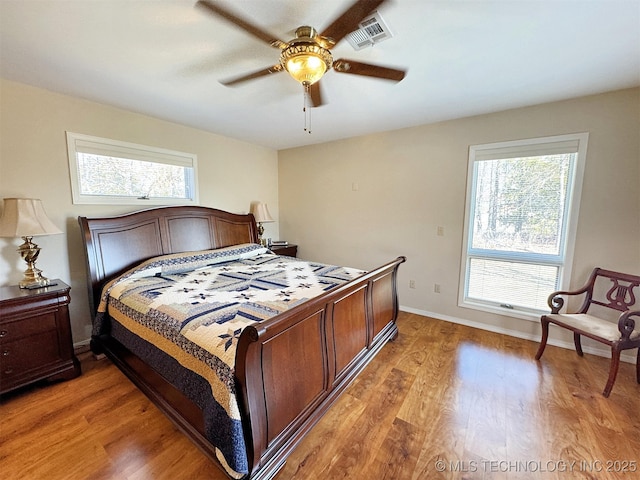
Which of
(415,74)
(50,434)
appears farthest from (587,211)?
(50,434)

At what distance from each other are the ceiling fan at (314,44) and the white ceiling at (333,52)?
153 millimetres

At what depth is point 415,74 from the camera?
2.00 metres

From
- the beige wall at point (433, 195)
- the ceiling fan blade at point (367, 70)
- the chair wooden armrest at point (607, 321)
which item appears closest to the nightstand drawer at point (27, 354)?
the ceiling fan blade at point (367, 70)

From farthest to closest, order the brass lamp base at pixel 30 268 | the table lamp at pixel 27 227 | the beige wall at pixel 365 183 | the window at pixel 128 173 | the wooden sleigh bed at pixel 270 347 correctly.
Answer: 1. the window at pixel 128 173
2. the beige wall at pixel 365 183
3. the brass lamp base at pixel 30 268
4. the table lamp at pixel 27 227
5. the wooden sleigh bed at pixel 270 347

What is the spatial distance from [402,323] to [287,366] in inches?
85.6

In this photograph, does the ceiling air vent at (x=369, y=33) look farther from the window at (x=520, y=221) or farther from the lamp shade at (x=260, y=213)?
the lamp shade at (x=260, y=213)

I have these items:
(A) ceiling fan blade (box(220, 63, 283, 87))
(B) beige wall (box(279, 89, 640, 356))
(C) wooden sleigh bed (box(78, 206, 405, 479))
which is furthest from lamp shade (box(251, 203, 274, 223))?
(A) ceiling fan blade (box(220, 63, 283, 87))

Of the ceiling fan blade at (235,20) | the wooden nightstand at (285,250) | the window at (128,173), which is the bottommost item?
the wooden nightstand at (285,250)

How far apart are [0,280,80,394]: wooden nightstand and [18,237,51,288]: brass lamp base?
63 mm

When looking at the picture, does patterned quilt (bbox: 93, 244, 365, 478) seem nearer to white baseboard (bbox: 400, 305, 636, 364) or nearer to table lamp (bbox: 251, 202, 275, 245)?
table lamp (bbox: 251, 202, 275, 245)

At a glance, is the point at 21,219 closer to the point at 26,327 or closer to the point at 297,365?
the point at 26,327

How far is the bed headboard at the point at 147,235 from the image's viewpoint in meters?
2.41

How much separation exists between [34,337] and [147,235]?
3.90ft

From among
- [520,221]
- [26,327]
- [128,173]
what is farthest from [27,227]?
[520,221]
